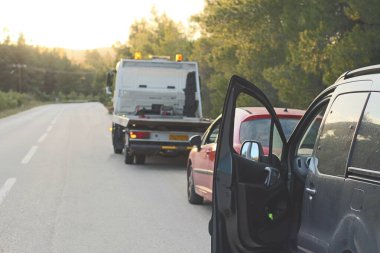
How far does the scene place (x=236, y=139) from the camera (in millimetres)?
7457

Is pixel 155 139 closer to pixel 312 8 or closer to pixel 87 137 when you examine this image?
pixel 312 8

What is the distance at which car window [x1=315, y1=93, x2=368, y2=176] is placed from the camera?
370cm

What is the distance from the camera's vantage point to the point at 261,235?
14.0 feet

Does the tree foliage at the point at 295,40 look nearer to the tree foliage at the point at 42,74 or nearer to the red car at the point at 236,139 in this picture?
the red car at the point at 236,139

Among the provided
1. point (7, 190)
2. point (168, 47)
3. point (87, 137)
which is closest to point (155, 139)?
point (7, 190)

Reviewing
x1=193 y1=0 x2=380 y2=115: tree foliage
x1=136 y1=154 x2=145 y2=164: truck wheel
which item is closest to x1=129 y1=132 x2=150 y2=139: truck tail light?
x1=136 y1=154 x2=145 y2=164: truck wheel

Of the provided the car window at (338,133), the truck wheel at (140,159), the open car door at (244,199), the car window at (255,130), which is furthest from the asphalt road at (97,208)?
the car window at (338,133)

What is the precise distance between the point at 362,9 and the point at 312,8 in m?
2.37

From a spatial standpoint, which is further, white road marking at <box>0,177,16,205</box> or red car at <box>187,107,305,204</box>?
white road marking at <box>0,177,16,205</box>

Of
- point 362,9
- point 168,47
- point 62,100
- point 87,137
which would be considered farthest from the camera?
point 62,100

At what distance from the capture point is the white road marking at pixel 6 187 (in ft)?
32.2

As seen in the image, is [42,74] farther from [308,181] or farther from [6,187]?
[308,181]

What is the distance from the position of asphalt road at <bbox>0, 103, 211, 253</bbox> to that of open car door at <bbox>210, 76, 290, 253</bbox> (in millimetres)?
2178

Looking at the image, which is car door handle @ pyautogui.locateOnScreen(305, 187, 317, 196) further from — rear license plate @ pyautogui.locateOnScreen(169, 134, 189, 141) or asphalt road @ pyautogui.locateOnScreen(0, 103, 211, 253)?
rear license plate @ pyautogui.locateOnScreen(169, 134, 189, 141)
